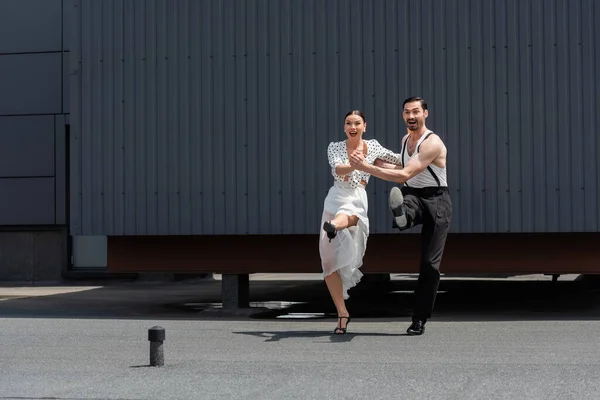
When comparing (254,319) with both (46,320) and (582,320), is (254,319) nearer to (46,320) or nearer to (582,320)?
(46,320)

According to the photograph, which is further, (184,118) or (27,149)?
(27,149)

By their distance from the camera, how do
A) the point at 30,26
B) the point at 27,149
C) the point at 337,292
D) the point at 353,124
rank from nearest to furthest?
the point at 353,124 < the point at 337,292 < the point at 27,149 < the point at 30,26

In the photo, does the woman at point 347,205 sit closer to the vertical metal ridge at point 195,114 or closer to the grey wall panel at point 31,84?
the vertical metal ridge at point 195,114

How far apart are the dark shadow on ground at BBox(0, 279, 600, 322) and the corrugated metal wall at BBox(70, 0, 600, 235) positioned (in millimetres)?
1103

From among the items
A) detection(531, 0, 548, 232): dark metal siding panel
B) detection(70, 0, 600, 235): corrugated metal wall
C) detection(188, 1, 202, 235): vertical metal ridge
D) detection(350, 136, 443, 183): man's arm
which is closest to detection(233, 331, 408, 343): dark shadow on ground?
detection(350, 136, 443, 183): man's arm

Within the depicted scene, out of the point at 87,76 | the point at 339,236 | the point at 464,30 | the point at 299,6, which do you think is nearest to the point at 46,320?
the point at 87,76

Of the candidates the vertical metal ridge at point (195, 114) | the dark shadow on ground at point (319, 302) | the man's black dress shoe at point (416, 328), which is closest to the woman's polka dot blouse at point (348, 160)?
the man's black dress shoe at point (416, 328)

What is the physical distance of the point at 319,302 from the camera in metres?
15.5

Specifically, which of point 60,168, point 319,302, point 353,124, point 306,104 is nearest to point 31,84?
point 60,168

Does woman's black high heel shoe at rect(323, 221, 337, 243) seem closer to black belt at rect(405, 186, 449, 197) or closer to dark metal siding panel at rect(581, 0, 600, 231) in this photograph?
black belt at rect(405, 186, 449, 197)

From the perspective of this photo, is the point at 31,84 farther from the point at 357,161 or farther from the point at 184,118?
the point at 357,161

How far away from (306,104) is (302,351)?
4766 millimetres

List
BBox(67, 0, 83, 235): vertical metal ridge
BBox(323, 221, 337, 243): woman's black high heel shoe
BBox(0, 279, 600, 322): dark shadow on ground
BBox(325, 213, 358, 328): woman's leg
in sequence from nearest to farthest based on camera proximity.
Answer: BBox(323, 221, 337, 243): woman's black high heel shoe
BBox(325, 213, 358, 328): woman's leg
BBox(0, 279, 600, 322): dark shadow on ground
BBox(67, 0, 83, 235): vertical metal ridge

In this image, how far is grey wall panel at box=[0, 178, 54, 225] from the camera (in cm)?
2191
